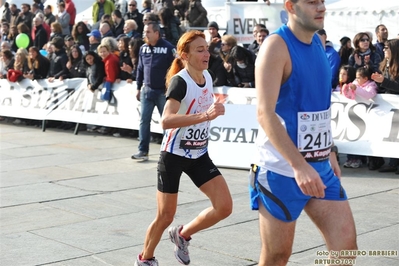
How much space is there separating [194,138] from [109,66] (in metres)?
7.67

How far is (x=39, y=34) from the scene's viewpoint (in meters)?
18.0

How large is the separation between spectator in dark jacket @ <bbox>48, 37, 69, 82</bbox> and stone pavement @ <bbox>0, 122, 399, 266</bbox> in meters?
3.05

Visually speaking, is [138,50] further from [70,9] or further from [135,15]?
[70,9]

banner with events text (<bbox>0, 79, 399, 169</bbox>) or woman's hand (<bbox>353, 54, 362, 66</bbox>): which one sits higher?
woman's hand (<bbox>353, 54, 362, 66</bbox>)

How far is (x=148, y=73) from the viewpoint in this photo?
1064 centimetres

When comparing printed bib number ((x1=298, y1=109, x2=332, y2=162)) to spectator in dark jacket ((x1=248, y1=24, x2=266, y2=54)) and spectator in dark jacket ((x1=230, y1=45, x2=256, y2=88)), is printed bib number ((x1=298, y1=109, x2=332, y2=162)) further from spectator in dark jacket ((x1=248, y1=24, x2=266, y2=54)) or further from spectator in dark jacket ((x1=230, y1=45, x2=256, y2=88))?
spectator in dark jacket ((x1=248, y1=24, x2=266, y2=54))

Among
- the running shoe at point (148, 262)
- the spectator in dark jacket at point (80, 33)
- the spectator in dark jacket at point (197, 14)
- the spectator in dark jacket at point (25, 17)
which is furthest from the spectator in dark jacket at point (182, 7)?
the running shoe at point (148, 262)

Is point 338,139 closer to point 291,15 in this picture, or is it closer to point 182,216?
point 182,216

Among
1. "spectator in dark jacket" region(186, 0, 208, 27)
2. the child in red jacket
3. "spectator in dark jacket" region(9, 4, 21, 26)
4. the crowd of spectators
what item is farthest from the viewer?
"spectator in dark jacket" region(9, 4, 21, 26)

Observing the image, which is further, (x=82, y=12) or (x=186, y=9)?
(x=82, y=12)

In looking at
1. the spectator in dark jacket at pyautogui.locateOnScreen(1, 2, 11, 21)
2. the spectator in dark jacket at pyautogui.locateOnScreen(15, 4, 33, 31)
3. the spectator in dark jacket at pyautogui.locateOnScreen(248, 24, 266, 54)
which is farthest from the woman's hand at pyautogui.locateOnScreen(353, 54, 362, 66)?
the spectator in dark jacket at pyautogui.locateOnScreen(1, 2, 11, 21)

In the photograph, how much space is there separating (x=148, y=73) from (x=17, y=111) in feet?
16.3

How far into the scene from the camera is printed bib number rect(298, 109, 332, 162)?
13.0 feet

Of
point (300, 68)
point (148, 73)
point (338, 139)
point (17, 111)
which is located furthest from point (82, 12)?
point (300, 68)
